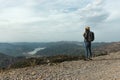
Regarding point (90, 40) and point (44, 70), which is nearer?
point (44, 70)

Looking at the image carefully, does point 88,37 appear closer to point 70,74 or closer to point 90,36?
point 90,36

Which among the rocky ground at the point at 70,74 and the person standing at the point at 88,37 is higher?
the person standing at the point at 88,37

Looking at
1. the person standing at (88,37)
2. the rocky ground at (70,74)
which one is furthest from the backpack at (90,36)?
the rocky ground at (70,74)

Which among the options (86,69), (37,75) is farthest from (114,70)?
(37,75)

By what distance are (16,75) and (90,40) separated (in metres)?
9.45

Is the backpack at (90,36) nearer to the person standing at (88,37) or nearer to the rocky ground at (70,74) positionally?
the person standing at (88,37)

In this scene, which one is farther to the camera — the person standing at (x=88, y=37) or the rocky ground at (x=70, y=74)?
the person standing at (x=88, y=37)

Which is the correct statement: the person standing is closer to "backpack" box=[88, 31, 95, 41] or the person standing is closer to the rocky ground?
"backpack" box=[88, 31, 95, 41]

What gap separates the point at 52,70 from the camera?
19.9 metres

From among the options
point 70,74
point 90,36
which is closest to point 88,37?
point 90,36

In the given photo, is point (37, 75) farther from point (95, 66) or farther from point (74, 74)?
point (95, 66)

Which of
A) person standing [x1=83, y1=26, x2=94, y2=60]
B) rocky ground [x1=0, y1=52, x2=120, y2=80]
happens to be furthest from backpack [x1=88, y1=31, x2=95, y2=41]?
rocky ground [x1=0, y1=52, x2=120, y2=80]

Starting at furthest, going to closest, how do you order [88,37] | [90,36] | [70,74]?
[88,37] < [90,36] < [70,74]

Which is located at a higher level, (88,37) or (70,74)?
(88,37)
